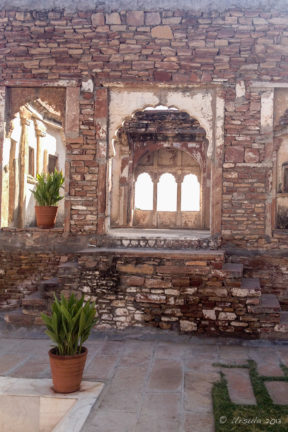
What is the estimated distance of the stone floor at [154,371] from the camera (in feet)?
11.1

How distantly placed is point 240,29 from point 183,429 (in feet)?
21.3

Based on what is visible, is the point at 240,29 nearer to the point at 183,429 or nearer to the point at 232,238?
the point at 232,238

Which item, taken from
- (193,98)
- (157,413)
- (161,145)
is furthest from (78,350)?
(161,145)

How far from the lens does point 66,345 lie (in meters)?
3.88

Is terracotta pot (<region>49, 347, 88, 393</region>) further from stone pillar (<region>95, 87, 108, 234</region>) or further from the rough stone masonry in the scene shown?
stone pillar (<region>95, 87, 108, 234</region>)

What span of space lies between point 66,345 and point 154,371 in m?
1.19

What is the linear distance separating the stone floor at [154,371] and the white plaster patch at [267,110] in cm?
367

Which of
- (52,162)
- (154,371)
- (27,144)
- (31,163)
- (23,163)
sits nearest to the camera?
(154,371)

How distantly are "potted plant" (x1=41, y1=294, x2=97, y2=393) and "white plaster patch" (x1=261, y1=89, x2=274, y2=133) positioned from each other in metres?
4.75

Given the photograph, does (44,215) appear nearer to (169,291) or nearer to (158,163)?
(169,291)

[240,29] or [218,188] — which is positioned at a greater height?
[240,29]

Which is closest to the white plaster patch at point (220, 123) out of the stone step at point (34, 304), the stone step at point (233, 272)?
the stone step at point (233, 272)

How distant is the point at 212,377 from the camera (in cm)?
432

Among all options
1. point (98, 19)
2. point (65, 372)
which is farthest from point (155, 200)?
point (65, 372)
